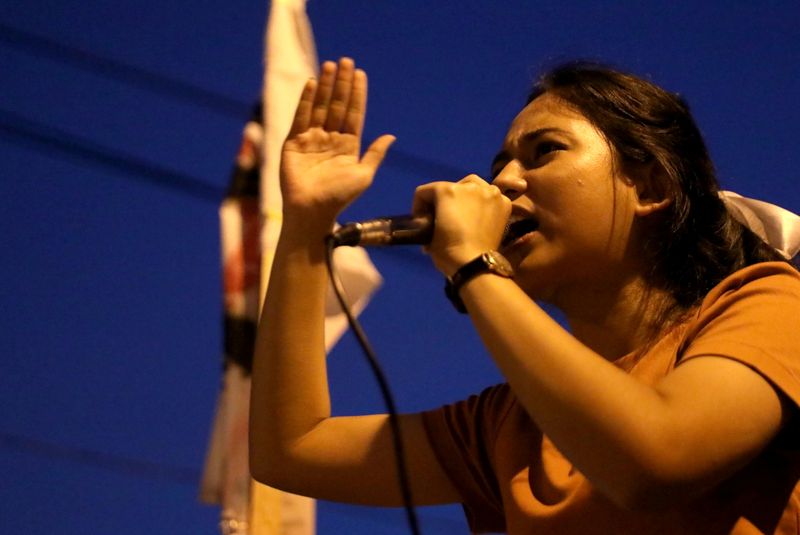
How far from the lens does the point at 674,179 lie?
5.27 feet

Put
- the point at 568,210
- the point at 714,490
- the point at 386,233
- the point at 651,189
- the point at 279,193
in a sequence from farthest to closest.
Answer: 1. the point at 279,193
2. the point at 651,189
3. the point at 568,210
4. the point at 386,233
5. the point at 714,490

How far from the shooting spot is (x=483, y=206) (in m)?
1.39

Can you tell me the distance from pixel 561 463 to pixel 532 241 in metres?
0.30

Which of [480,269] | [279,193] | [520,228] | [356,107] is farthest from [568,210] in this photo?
[279,193]

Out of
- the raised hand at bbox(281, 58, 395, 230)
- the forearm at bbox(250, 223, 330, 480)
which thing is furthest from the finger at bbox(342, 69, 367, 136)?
the forearm at bbox(250, 223, 330, 480)

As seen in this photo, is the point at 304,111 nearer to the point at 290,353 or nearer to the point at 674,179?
the point at 290,353

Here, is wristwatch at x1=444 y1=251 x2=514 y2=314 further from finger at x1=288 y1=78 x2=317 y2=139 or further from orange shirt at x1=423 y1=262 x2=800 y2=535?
finger at x1=288 y1=78 x2=317 y2=139

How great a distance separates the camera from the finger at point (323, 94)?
169 cm

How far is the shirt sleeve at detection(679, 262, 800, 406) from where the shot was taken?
1211 mm

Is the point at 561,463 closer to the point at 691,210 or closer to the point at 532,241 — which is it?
the point at 532,241

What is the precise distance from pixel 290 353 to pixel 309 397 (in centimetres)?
7

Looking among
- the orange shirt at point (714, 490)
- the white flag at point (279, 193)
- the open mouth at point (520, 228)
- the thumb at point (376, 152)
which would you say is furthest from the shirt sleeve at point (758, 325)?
the white flag at point (279, 193)

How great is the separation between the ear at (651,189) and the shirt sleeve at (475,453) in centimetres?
32

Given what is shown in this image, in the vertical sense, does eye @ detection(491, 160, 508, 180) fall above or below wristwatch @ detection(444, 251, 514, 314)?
above
